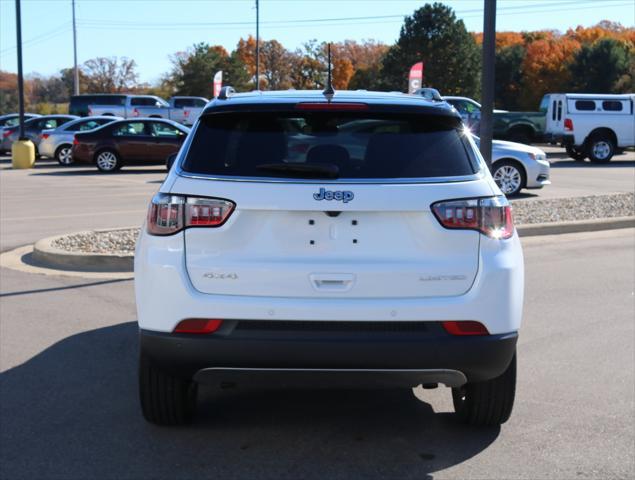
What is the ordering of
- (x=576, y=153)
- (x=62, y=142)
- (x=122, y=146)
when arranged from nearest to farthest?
(x=122, y=146), (x=62, y=142), (x=576, y=153)

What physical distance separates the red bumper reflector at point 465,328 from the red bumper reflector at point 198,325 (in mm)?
1069

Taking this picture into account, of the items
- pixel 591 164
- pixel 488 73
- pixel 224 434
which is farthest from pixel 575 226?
pixel 591 164

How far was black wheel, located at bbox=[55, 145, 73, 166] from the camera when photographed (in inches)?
1090

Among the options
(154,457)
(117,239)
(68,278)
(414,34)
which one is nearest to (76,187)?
(117,239)

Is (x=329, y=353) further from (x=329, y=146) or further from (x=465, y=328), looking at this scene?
(x=329, y=146)

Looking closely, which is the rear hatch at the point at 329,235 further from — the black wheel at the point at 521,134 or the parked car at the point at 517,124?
the black wheel at the point at 521,134

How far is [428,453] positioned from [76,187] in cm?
1710

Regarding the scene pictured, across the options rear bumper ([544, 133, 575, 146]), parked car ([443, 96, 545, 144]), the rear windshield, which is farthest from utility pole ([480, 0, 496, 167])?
parked car ([443, 96, 545, 144])

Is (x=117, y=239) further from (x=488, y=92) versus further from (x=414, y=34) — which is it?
(x=414, y=34)

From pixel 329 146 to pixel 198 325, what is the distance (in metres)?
1.09

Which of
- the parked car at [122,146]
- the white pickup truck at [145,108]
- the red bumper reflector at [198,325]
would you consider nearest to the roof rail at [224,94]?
the red bumper reflector at [198,325]

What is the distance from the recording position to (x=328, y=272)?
412cm

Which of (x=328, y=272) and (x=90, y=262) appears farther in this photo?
(x=90, y=262)

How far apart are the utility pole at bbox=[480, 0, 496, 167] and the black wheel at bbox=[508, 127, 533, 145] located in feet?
74.1
